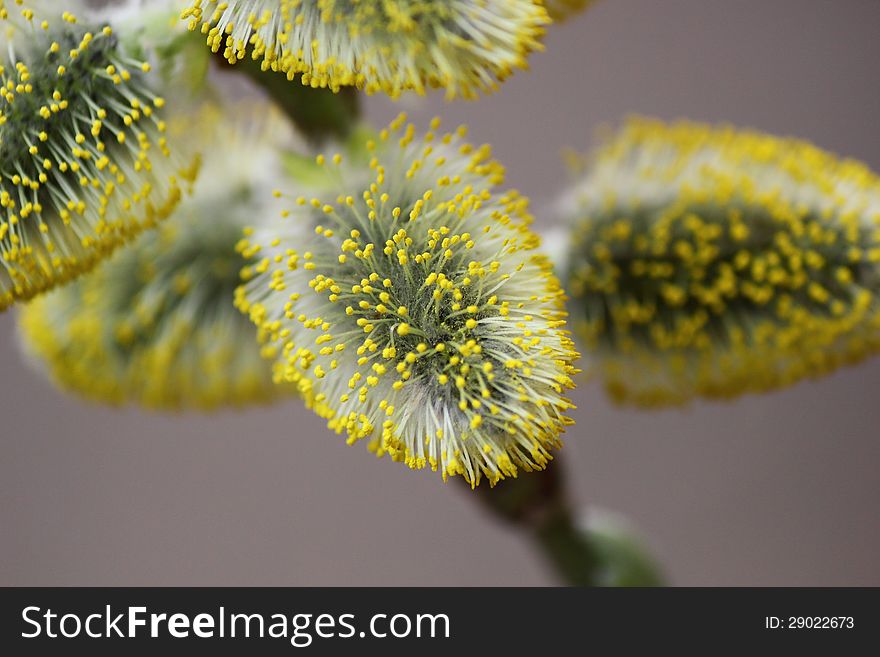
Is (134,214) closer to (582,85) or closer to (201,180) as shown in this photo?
(201,180)

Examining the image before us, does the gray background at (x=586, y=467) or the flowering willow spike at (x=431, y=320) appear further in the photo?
the gray background at (x=586, y=467)

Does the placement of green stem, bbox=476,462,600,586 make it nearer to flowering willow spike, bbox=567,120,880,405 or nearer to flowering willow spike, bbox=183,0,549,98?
flowering willow spike, bbox=567,120,880,405

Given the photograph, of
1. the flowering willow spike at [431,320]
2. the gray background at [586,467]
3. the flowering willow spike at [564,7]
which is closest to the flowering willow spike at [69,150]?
the flowering willow spike at [431,320]

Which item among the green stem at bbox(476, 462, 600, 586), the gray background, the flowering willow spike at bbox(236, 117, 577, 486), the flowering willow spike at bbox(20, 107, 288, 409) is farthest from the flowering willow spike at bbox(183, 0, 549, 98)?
the gray background

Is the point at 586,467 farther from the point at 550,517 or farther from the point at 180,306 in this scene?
the point at 180,306

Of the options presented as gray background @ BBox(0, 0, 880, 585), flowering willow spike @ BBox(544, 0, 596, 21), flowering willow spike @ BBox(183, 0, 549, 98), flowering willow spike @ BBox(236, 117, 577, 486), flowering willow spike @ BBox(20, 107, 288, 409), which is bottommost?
flowering willow spike @ BBox(236, 117, 577, 486)

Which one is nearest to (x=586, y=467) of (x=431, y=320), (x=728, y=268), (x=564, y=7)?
(x=728, y=268)

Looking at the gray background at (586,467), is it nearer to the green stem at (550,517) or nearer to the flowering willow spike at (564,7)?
the green stem at (550,517)
